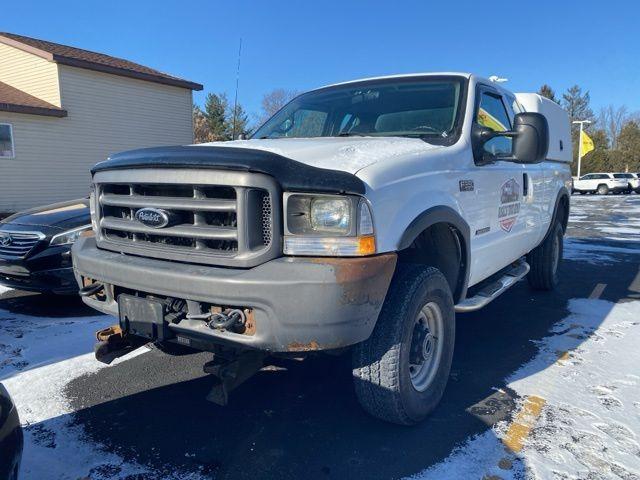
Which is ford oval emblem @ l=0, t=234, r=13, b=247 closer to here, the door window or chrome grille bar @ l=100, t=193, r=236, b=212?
chrome grille bar @ l=100, t=193, r=236, b=212

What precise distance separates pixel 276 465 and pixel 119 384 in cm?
151

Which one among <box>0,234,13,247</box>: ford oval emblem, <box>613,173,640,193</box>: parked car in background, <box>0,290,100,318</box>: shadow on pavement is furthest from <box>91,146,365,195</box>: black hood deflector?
<box>613,173,640,193</box>: parked car in background

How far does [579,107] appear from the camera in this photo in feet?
220

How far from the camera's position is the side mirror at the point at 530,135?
133 inches

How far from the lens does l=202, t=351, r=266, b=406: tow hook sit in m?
2.53

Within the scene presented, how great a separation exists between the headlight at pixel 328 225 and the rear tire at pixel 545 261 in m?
4.23

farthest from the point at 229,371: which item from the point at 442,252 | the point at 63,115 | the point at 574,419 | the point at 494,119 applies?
the point at 63,115

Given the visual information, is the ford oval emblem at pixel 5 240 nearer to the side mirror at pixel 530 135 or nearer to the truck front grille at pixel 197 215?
the truck front grille at pixel 197 215

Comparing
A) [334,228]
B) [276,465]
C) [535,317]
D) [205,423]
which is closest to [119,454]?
[205,423]

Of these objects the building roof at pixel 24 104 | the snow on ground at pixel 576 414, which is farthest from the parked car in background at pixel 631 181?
the snow on ground at pixel 576 414

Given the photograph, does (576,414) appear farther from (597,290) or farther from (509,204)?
(597,290)

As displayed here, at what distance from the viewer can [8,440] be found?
1.82m

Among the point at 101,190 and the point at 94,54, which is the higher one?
the point at 94,54

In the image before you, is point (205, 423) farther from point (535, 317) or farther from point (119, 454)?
point (535, 317)
